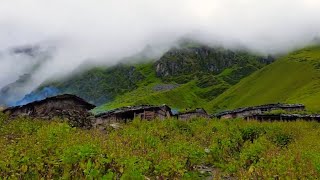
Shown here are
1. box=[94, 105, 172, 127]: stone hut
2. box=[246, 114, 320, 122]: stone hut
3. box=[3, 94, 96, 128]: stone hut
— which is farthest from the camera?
box=[246, 114, 320, 122]: stone hut

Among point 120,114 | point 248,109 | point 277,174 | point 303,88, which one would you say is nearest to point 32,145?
point 277,174

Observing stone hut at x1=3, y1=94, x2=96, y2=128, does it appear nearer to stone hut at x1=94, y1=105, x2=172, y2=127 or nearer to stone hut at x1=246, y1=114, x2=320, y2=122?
stone hut at x1=94, y1=105, x2=172, y2=127

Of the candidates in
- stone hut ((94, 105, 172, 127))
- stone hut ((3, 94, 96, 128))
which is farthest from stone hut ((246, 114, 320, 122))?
stone hut ((3, 94, 96, 128))

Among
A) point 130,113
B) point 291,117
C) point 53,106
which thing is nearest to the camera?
point 53,106

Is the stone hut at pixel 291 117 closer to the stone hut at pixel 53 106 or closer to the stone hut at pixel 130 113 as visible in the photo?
the stone hut at pixel 130 113

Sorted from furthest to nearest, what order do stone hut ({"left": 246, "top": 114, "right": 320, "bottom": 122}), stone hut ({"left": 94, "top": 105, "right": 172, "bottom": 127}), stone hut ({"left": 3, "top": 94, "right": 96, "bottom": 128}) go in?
stone hut ({"left": 246, "top": 114, "right": 320, "bottom": 122}), stone hut ({"left": 94, "top": 105, "right": 172, "bottom": 127}), stone hut ({"left": 3, "top": 94, "right": 96, "bottom": 128})

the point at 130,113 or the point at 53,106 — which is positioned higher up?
the point at 53,106

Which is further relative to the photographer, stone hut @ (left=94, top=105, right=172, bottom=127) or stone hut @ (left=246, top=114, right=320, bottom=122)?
stone hut @ (left=246, top=114, right=320, bottom=122)

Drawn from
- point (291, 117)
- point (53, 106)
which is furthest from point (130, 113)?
point (291, 117)

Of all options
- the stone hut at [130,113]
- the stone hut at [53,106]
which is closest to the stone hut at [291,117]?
the stone hut at [130,113]

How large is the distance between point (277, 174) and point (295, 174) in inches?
21.6

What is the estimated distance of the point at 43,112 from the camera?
47.3 m

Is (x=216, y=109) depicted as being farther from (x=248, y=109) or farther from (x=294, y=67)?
(x=248, y=109)

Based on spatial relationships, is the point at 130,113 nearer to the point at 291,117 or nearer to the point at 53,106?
the point at 53,106
